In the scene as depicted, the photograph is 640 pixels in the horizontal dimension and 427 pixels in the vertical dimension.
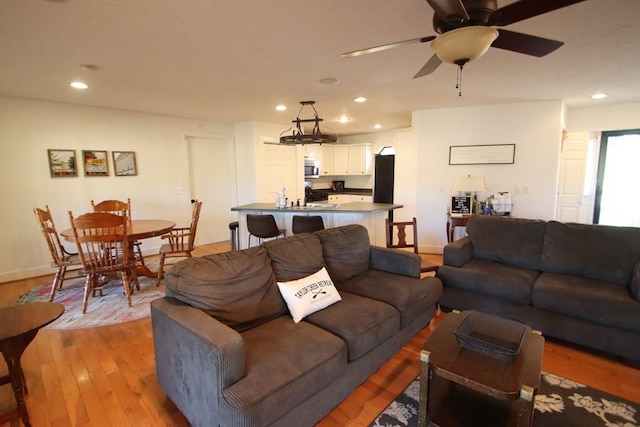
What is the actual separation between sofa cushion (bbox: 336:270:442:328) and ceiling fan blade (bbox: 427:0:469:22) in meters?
1.72

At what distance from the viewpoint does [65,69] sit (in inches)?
117

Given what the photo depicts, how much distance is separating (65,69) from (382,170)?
17.6 feet

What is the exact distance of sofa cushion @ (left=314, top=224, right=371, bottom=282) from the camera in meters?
2.57

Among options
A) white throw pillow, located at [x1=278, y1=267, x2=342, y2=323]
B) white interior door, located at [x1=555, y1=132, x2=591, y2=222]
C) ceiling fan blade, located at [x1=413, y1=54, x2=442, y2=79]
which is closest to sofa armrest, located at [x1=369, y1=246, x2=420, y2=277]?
white throw pillow, located at [x1=278, y1=267, x2=342, y2=323]

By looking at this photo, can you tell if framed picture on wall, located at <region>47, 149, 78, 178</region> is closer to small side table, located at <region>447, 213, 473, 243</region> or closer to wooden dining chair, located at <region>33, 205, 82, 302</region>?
wooden dining chair, located at <region>33, 205, 82, 302</region>

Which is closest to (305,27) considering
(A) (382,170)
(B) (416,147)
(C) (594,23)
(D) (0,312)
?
(C) (594,23)

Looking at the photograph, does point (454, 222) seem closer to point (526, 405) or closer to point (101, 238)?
point (526, 405)

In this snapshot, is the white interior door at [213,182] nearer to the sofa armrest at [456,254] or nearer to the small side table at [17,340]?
the small side table at [17,340]

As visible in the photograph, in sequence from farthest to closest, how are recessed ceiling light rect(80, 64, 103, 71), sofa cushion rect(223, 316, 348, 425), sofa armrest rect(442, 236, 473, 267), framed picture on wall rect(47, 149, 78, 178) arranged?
framed picture on wall rect(47, 149, 78, 178) < sofa armrest rect(442, 236, 473, 267) < recessed ceiling light rect(80, 64, 103, 71) < sofa cushion rect(223, 316, 348, 425)

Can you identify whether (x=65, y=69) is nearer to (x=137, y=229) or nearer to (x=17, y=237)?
(x=137, y=229)

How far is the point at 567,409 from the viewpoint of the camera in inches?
70.7

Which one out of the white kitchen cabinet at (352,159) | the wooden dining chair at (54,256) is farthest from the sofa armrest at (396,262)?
the white kitchen cabinet at (352,159)

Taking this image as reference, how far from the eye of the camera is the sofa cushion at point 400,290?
2230 millimetres

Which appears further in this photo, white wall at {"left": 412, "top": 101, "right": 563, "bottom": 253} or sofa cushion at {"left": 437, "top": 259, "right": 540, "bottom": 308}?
white wall at {"left": 412, "top": 101, "right": 563, "bottom": 253}
